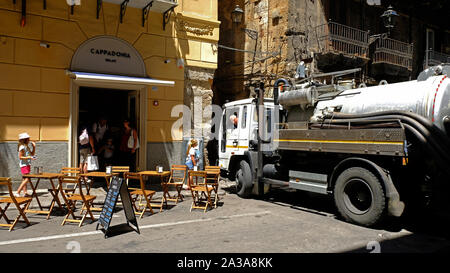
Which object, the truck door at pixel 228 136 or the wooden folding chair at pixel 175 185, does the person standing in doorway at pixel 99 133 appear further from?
the truck door at pixel 228 136

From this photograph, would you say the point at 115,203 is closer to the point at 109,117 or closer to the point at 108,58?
the point at 108,58

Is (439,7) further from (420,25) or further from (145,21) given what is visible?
→ (145,21)

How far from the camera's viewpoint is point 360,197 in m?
6.65

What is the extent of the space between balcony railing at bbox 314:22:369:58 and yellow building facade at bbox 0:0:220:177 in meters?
5.16

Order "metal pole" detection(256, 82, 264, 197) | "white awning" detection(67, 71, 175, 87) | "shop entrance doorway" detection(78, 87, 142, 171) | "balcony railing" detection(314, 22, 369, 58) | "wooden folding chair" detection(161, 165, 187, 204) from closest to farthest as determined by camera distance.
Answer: "wooden folding chair" detection(161, 165, 187, 204)
"metal pole" detection(256, 82, 264, 197)
"white awning" detection(67, 71, 175, 87)
"shop entrance doorway" detection(78, 87, 142, 171)
"balcony railing" detection(314, 22, 369, 58)

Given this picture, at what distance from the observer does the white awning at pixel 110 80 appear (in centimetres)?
949

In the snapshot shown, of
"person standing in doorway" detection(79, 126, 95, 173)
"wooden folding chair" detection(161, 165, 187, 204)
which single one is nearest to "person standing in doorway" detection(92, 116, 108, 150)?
"person standing in doorway" detection(79, 126, 95, 173)

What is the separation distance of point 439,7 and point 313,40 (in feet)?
28.8

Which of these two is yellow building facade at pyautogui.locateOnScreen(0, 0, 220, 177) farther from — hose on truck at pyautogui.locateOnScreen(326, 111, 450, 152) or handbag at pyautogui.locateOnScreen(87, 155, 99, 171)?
hose on truck at pyautogui.locateOnScreen(326, 111, 450, 152)

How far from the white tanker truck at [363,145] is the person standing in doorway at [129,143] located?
3.69 meters

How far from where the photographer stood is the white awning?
31.1 feet

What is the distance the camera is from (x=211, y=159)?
1316 centimetres
